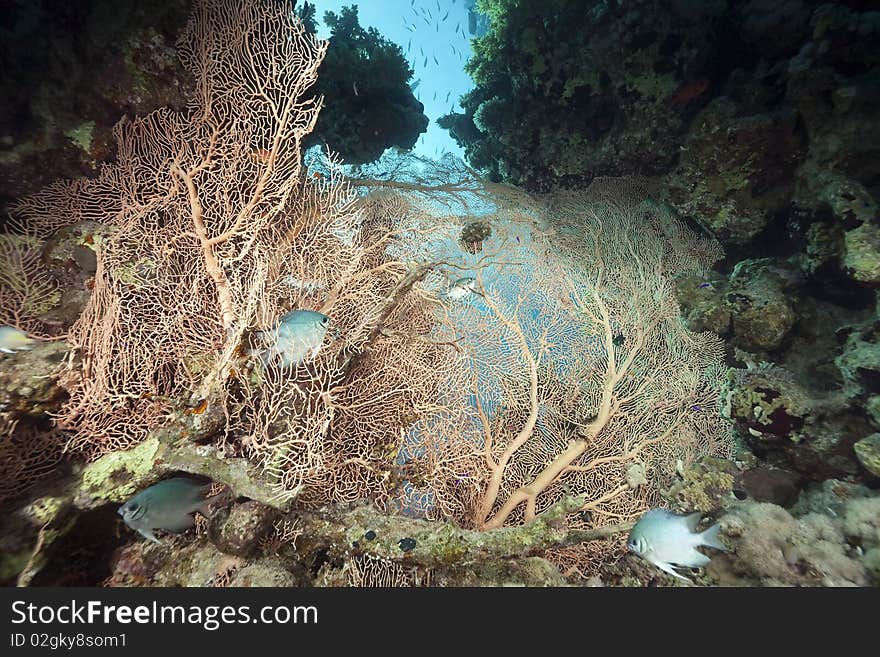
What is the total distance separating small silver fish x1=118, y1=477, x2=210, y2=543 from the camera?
1.97 meters

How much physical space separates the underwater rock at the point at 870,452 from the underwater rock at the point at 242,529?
19.8ft

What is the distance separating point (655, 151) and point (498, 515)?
7179 millimetres

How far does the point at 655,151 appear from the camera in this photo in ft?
22.3

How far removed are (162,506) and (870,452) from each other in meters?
6.55

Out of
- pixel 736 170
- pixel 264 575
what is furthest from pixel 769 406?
pixel 264 575

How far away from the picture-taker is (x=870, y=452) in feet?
12.6

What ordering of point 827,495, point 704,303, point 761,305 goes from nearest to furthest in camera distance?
point 827,495
point 761,305
point 704,303

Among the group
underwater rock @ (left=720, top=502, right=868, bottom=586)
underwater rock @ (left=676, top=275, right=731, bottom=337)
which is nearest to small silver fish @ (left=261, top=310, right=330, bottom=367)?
underwater rock @ (left=720, top=502, right=868, bottom=586)

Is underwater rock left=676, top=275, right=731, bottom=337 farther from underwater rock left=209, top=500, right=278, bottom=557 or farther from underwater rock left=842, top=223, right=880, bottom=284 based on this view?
underwater rock left=209, top=500, right=278, bottom=557

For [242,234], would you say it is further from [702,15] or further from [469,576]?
[702,15]

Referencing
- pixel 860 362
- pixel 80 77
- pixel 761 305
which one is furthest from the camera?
pixel 761 305

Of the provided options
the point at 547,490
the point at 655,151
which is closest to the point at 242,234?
the point at 547,490

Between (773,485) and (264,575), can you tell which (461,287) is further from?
(773,485)

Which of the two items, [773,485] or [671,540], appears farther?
[773,485]
